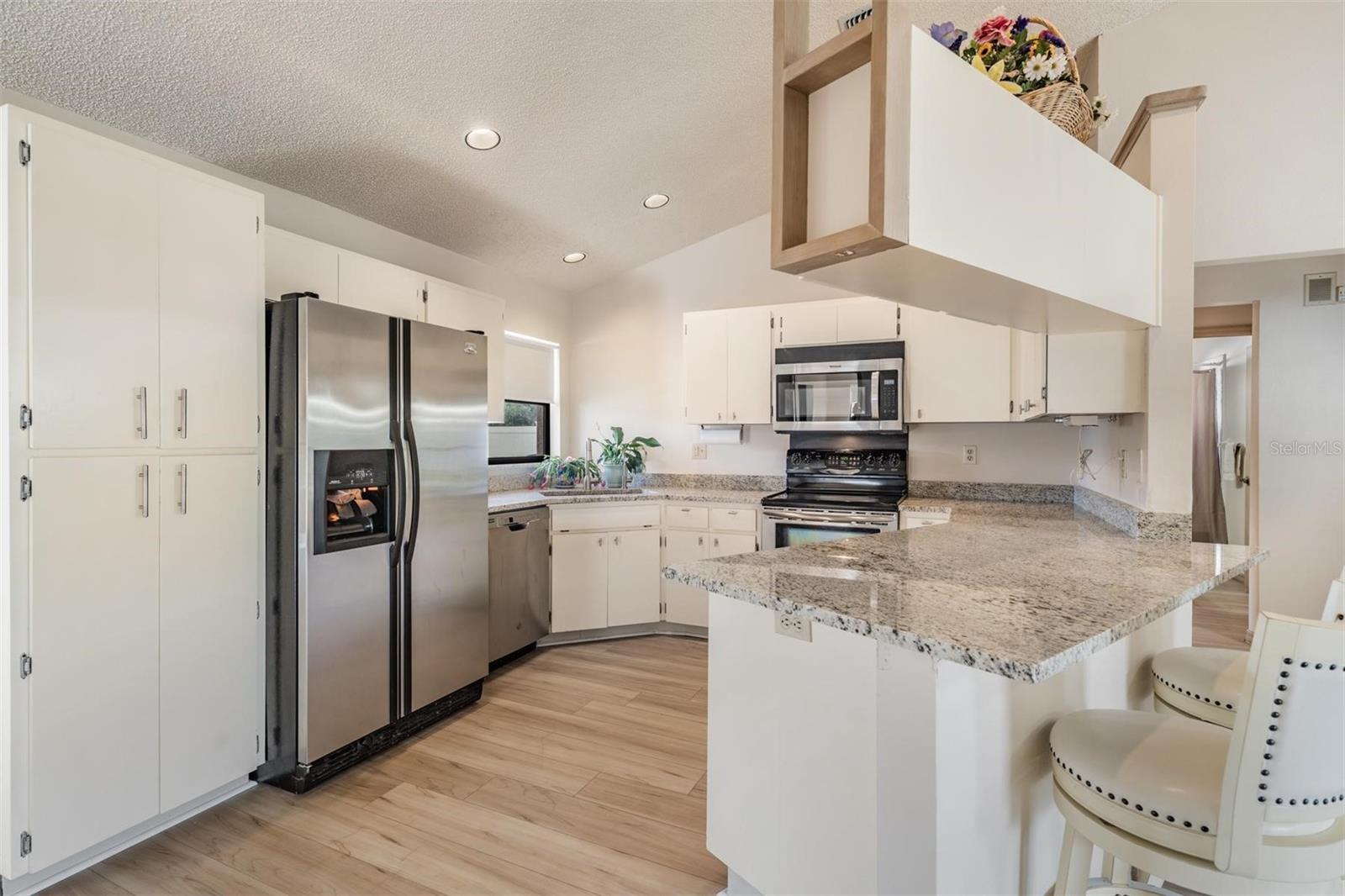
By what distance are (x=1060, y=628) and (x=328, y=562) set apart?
2.36 metres

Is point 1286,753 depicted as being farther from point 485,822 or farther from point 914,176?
point 485,822

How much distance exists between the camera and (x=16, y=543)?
1.74 metres

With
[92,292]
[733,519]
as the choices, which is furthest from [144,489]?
[733,519]

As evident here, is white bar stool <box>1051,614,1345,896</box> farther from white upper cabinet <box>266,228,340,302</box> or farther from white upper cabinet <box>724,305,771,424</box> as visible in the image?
white upper cabinet <box>724,305,771,424</box>

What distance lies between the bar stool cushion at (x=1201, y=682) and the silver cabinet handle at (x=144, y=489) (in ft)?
9.80

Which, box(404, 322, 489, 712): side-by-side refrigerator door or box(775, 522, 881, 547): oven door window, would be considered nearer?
box(404, 322, 489, 712): side-by-side refrigerator door

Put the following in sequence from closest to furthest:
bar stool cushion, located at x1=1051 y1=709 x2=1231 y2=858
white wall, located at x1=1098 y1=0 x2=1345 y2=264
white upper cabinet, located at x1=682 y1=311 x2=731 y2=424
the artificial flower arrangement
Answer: bar stool cushion, located at x1=1051 y1=709 x2=1231 y2=858, the artificial flower arrangement, white wall, located at x1=1098 y1=0 x2=1345 y2=264, white upper cabinet, located at x1=682 y1=311 x2=731 y2=424

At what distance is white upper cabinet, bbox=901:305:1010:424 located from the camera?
138 inches

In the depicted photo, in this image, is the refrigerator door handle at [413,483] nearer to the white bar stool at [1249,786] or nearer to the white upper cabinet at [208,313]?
the white upper cabinet at [208,313]

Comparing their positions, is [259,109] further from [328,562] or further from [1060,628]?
[1060,628]

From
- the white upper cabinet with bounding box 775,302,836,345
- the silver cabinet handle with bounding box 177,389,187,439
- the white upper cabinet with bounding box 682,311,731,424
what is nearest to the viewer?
the silver cabinet handle with bounding box 177,389,187,439

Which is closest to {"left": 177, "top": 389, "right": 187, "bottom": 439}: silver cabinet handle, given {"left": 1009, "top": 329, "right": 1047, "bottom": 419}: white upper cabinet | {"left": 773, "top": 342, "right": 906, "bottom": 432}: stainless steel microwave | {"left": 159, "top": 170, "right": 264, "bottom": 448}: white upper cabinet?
{"left": 159, "top": 170, "right": 264, "bottom": 448}: white upper cabinet

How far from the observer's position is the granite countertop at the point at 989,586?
99 cm

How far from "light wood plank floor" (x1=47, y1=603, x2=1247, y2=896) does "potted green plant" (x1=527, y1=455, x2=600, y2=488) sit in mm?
1719
